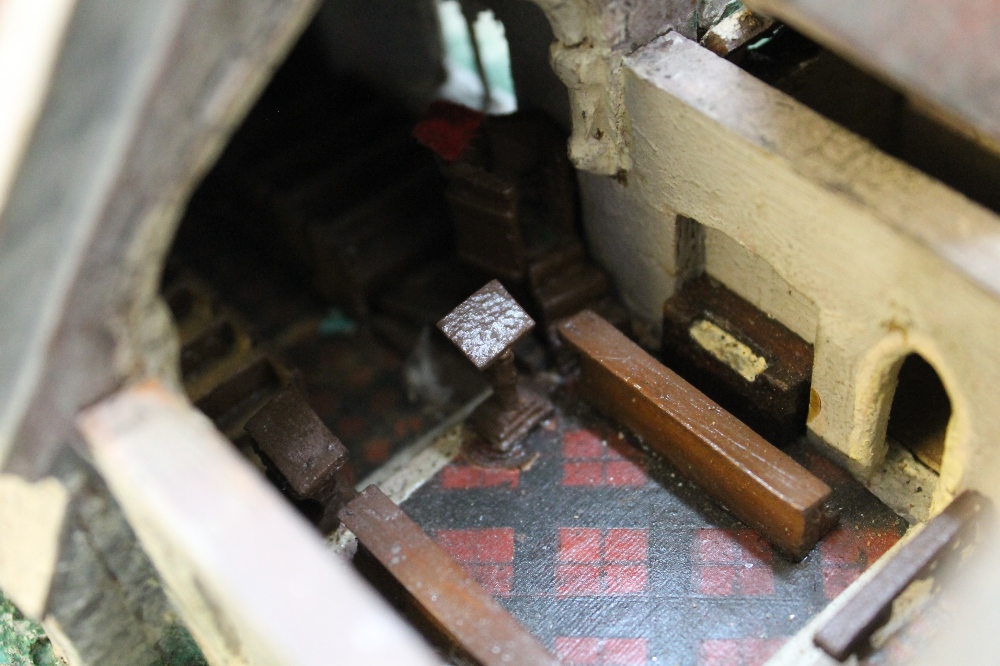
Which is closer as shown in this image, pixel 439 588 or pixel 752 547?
pixel 439 588

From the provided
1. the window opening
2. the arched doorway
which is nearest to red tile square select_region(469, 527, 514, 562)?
the arched doorway

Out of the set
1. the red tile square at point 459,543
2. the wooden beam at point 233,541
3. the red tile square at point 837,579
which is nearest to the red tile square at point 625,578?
the red tile square at point 459,543

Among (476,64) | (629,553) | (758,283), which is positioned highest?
(476,64)

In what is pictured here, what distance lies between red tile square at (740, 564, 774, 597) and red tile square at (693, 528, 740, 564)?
0.24 feet

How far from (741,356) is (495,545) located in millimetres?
1272

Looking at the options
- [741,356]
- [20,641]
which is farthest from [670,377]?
[20,641]

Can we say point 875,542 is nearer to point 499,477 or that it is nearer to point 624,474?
point 624,474

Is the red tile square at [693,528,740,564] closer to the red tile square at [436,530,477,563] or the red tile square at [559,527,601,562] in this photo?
the red tile square at [559,527,601,562]

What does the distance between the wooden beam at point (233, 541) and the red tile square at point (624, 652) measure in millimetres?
1297

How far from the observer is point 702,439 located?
4.18 metres

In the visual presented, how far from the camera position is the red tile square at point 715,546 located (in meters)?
4.20

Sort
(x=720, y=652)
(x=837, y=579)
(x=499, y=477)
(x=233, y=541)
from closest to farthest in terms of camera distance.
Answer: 1. (x=233, y=541)
2. (x=720, y=652)
3. (x=837, y=579)
4. (x=499, y=477)

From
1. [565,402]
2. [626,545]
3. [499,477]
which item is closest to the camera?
[626,545]

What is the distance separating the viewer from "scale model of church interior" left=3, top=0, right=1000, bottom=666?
356 centimetres
